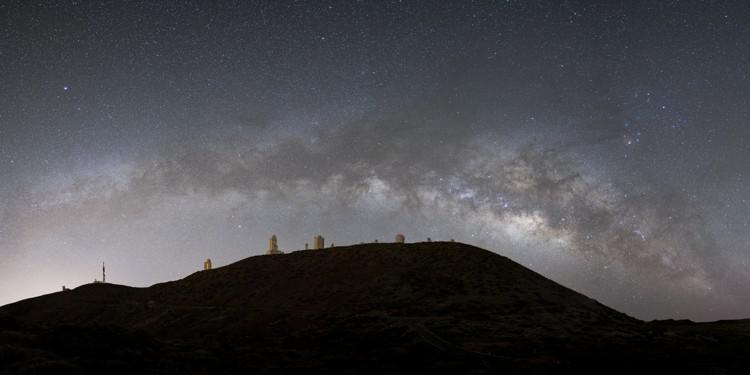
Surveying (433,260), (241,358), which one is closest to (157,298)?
(433,260)

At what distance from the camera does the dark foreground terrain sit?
21391mm

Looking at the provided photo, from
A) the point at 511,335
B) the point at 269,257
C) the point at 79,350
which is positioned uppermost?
the point at 269,257

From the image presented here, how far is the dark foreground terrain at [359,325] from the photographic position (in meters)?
21.4

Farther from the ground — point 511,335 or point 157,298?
point 157,298

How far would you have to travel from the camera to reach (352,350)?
27.0m

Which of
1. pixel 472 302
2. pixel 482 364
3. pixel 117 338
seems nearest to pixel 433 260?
pixel 472 302

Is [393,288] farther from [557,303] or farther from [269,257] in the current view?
[269,257]

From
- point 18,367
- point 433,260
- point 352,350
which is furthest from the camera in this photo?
point 433,260

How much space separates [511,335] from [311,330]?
14589mm

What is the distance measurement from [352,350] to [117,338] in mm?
12284

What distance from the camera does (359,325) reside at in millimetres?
34875

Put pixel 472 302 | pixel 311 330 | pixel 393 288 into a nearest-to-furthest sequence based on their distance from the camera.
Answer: pixel 311 330
pixel 472 302
pixel 393 288

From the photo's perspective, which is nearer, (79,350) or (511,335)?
(79,350)

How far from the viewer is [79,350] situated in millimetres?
19922
